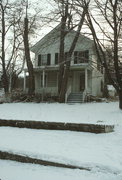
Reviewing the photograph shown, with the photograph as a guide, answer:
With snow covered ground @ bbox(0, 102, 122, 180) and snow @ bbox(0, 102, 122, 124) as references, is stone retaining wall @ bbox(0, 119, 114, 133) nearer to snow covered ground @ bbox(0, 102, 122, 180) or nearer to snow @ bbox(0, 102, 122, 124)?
snow covered ground @ bbox(0, 102, 122, 180)

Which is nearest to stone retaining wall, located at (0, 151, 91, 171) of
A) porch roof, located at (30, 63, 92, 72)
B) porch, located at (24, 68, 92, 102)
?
porch, located at (24, 68, 92, 102)

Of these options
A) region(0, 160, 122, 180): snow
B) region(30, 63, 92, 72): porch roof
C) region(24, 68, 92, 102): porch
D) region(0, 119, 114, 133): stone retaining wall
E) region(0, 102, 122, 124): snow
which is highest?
region(30, 63, 92, 72): porch roof

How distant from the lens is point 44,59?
2948 cm

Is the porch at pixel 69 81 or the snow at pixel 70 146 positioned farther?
the porch at pixel 69 81

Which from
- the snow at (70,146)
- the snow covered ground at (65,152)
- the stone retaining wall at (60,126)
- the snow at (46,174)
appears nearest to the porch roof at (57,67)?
the stone retaining wall at (60,126)

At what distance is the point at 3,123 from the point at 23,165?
473 centimetres

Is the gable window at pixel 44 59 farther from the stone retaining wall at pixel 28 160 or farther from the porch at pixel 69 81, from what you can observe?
the stone retaining wall at pixel 28 160

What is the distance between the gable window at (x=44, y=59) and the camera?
95.7ft

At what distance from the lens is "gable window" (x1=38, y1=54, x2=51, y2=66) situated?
2916cm

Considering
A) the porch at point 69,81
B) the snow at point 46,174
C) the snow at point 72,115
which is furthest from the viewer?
the porch at point 69,81

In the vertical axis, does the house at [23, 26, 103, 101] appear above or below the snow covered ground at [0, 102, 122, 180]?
above

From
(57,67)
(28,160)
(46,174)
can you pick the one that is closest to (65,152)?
(28,160)

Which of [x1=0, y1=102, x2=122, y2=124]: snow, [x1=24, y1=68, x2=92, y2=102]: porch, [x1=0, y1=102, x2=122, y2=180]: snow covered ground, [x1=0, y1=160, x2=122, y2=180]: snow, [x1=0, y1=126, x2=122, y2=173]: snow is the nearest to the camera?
[x1=0, y1=160, x2=122, y2=180]: snow

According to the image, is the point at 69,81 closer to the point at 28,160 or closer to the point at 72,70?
the point at 72,70
